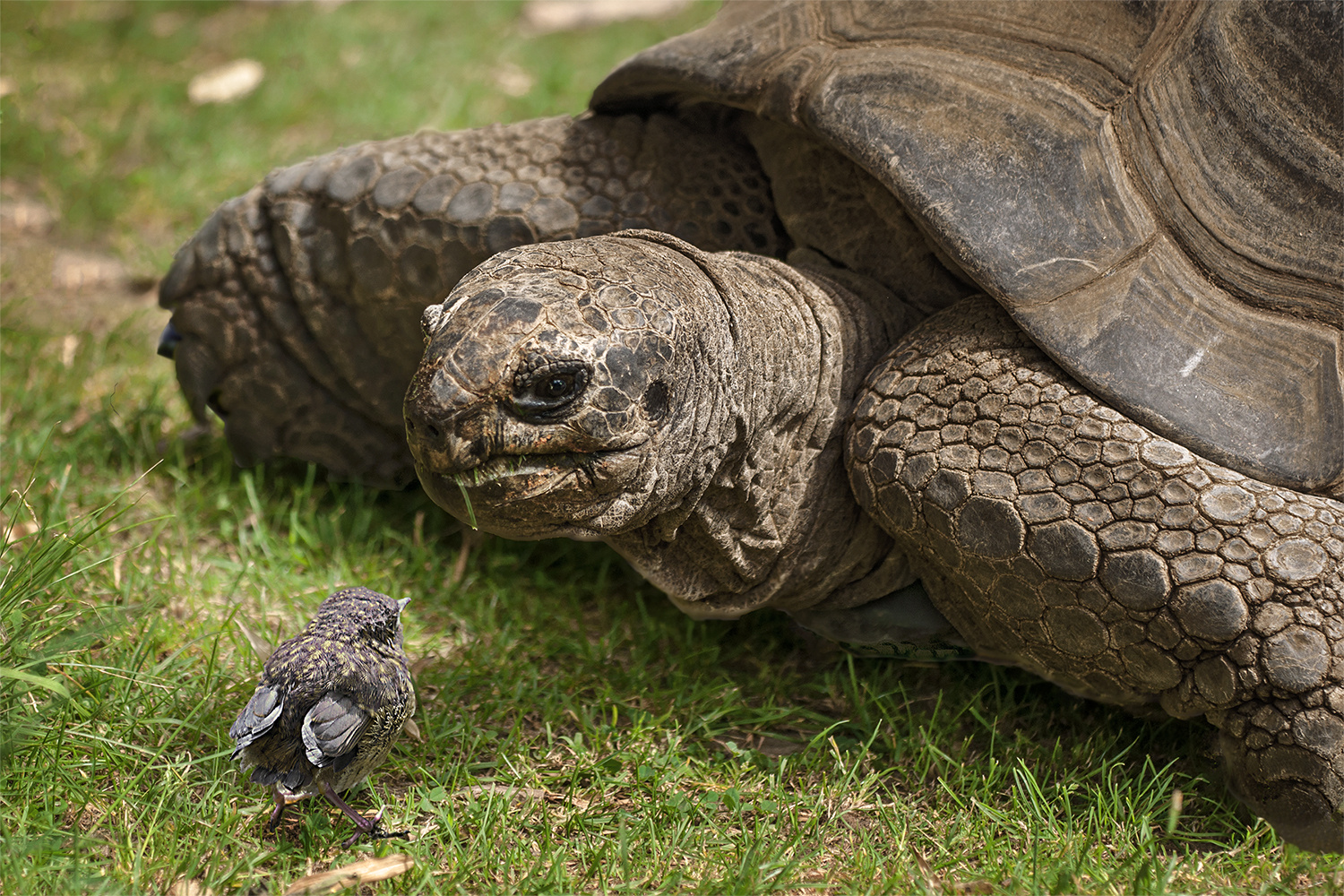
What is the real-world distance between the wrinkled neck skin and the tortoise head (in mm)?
156

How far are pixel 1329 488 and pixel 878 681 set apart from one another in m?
1.09

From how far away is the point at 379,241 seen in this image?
9.75 feet

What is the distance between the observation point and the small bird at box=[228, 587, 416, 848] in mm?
1944

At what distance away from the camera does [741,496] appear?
7.75 ft

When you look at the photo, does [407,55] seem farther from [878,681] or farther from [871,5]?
[878,681]

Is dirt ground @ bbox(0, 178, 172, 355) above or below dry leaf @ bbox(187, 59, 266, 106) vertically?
below

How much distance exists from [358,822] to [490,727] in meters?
0.54

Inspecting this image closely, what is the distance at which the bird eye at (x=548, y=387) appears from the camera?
1.81m

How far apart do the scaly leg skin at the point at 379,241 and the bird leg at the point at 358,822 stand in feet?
4.43

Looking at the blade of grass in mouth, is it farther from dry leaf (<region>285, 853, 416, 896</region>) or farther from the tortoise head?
dry leaf (<region>285, 853, 416, 896</region>)

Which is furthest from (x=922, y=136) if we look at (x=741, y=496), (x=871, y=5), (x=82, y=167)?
(x=82, y=167)

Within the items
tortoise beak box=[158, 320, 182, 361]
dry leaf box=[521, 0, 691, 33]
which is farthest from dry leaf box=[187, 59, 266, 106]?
tortoise beak box=[158, 320, 182, 361]

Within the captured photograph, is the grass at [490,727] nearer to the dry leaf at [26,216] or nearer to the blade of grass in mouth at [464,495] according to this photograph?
the blade of grass in mouth at [464,495]

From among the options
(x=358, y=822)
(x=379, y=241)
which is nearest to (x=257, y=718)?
(x=358, y=822)
